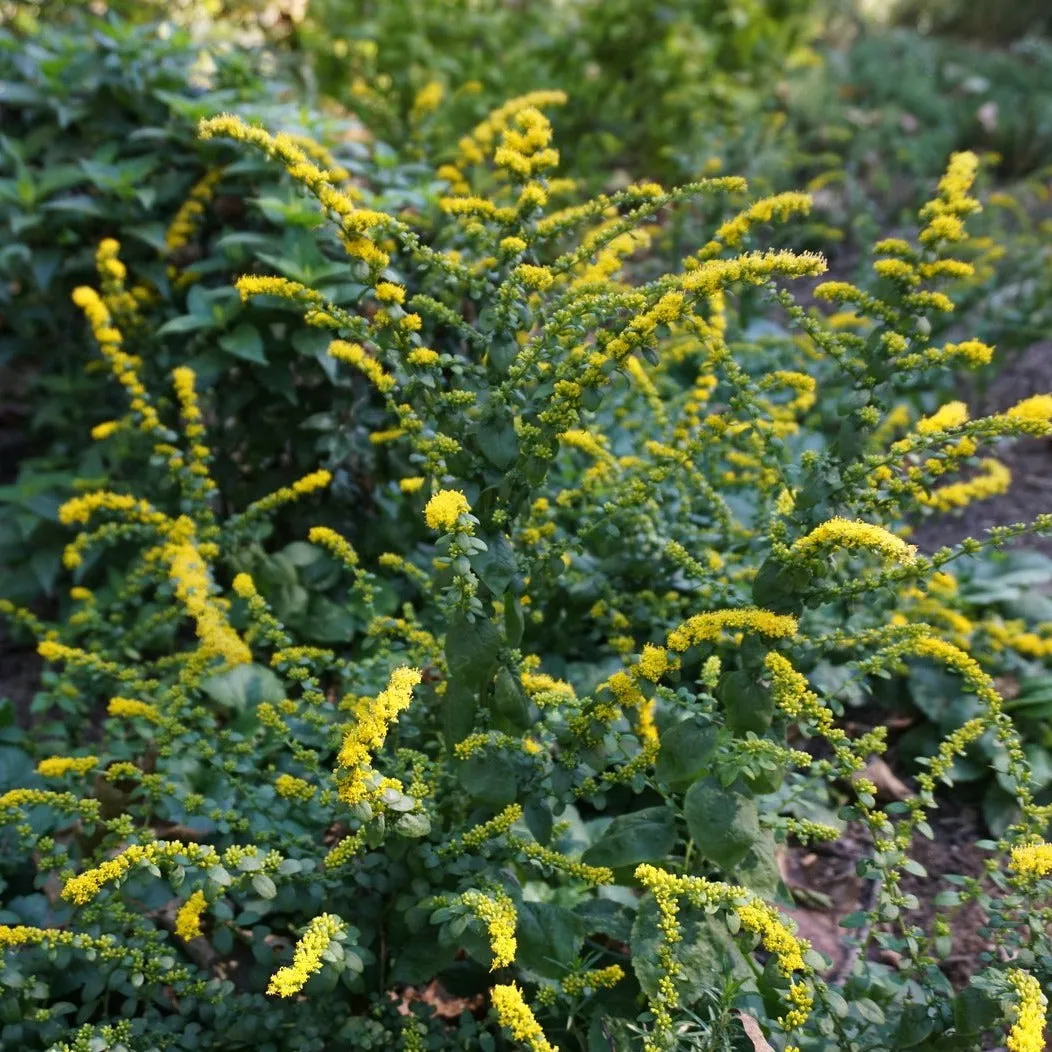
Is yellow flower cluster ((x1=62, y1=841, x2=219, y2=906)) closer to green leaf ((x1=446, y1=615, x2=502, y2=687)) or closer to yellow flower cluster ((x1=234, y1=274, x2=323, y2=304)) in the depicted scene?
green leaf ((x1=446, y1=615, x2=502, y2=687))

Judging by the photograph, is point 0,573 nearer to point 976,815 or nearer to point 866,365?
point 866,365

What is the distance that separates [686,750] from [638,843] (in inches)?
9.6

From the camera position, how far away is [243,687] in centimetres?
229

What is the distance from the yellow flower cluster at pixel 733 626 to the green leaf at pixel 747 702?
0.08 metres

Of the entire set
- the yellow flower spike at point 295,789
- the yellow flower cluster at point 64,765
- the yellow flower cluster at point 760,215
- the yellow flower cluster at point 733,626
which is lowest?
the yellow flower cluster at point 64,765

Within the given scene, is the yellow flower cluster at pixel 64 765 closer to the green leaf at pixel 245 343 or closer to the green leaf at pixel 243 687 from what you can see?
the green leaf at pixel 243 687

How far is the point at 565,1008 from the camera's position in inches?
70.7

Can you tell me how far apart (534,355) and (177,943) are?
136cm

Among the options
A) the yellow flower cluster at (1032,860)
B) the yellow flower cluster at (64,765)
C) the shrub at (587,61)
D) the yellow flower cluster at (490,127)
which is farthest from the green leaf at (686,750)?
the shrub at (587,61)

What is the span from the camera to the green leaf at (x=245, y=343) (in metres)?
2.51

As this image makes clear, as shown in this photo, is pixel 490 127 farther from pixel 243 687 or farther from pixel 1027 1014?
pixel 1027 1014

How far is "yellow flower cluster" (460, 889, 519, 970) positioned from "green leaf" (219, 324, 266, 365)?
4.81 feet

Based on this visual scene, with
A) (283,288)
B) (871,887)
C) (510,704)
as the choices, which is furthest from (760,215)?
(871,887)

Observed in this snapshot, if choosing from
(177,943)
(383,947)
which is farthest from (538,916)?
(177,943)
